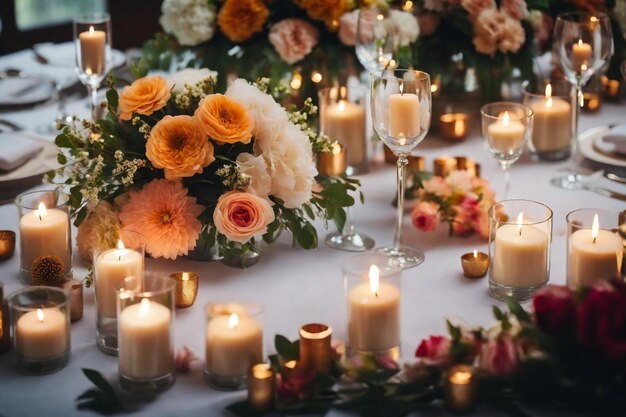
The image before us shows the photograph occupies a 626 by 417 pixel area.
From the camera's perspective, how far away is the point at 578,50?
239 centimetres

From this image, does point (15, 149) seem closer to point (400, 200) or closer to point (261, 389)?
point (400, 200)

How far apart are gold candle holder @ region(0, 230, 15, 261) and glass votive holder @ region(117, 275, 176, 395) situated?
546 millimetres

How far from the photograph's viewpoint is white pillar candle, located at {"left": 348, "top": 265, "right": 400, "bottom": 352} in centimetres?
158

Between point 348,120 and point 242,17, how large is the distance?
41 centimetres

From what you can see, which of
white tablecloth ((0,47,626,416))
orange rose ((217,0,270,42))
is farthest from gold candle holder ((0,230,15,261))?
orange rose ((217,0,270,42))

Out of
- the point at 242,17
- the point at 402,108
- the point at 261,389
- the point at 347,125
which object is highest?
the point at 242,17

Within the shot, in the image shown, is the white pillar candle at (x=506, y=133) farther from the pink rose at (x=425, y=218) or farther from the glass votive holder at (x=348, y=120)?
the glass votive holder at (x=348, y=120)

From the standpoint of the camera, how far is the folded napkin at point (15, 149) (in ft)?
7.55

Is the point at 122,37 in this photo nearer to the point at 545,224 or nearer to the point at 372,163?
the point at 372,163

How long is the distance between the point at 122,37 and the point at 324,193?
11.4 ft

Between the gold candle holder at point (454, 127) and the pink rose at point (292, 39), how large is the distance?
0.40 m

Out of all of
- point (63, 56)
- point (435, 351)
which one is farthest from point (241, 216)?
point (63, 56)

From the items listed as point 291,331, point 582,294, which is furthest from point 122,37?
point 582,294

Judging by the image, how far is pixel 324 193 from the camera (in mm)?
2002
